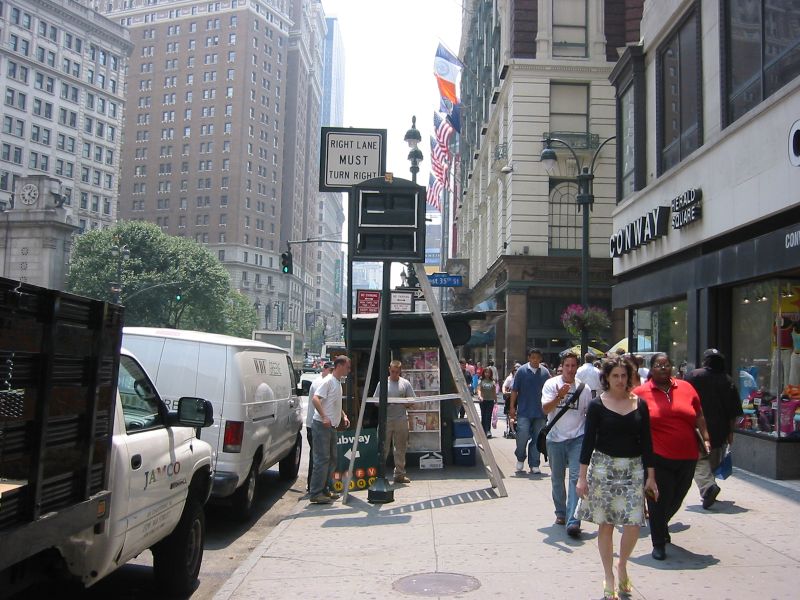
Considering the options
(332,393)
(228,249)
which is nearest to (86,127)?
(228,249)

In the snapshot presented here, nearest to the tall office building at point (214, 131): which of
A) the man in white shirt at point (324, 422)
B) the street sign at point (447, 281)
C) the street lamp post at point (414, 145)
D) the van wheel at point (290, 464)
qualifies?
the street sign at point (447, 281)

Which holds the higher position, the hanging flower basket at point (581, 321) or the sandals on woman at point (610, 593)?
the hanging flower basket at point (581, 321)

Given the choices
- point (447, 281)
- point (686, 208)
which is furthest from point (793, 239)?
point (447, 281)

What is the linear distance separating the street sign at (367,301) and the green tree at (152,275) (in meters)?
41.0

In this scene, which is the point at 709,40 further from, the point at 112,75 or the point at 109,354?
the point at 112,75

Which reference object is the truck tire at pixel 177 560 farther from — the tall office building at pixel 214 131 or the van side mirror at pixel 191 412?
the tall office building at pixel 214 131

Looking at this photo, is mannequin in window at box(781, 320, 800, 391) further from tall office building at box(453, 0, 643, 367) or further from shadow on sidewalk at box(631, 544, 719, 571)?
tall office building at box(453, 0, 643, 367)

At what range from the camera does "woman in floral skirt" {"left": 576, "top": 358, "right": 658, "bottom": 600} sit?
17.4ft

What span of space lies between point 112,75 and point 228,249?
30.3m

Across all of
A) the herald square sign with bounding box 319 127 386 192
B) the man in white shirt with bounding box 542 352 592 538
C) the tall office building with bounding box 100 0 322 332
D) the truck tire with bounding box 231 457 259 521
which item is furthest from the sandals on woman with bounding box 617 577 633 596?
the tall office building with bounding box 100 0 322 332

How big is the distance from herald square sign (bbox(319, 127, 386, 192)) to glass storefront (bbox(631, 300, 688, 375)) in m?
7.46

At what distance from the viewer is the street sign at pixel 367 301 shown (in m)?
21.5

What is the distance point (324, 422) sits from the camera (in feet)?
30.1

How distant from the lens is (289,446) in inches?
435
